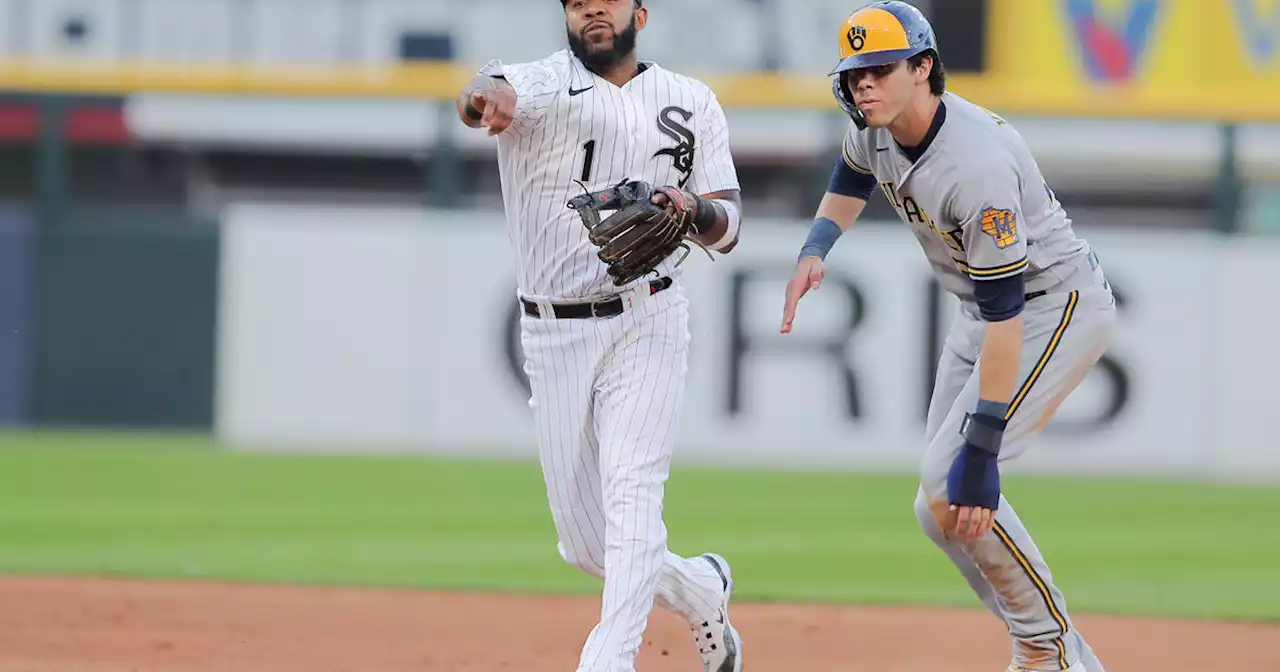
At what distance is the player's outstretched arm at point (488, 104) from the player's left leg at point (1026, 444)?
1.39 meters

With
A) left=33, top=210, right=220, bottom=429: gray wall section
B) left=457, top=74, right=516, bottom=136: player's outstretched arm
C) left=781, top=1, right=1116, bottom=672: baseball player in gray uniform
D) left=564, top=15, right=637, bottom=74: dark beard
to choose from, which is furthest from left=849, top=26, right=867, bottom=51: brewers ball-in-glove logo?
left=33, top=210, right=220, bottom=429: gray wall section

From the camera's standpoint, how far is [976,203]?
4395mm

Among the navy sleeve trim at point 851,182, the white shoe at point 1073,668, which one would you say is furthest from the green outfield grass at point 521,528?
the navy sleeve trim at point 851,182

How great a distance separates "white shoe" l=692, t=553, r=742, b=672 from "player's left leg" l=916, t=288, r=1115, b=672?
21.9 inches

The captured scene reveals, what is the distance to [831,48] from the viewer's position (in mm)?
16984

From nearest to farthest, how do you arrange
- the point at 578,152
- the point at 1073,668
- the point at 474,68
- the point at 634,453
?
the point at 634,453 < the point at 578,152 < the point at 1073,668 < the point at 474,68

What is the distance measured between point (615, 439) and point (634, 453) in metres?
0.06

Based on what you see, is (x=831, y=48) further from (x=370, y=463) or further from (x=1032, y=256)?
(x=1032, y=256)

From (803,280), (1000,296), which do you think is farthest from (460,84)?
(1000,296)

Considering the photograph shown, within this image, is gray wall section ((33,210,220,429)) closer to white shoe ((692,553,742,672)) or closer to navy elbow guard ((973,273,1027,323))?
white shoe ((692,553,742,672))

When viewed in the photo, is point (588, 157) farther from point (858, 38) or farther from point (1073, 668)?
point (1073, 668)

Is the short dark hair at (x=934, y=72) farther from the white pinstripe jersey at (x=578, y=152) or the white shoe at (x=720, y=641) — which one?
the white shoe at (x=720, y=641)

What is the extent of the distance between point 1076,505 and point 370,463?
14.0 feet

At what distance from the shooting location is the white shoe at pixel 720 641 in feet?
15.7
